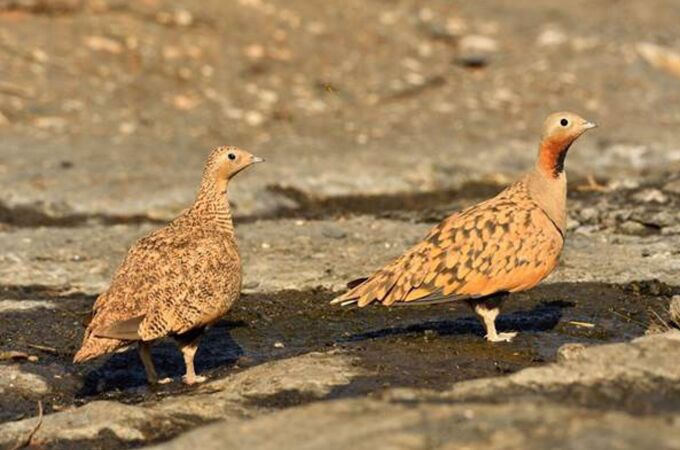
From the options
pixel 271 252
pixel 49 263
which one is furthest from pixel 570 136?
pixel 49 263

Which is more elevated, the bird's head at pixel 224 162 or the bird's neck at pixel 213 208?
the bird's head at pixel 224 162

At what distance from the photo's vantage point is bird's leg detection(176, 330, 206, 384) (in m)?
8.10

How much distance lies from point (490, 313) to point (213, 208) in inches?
77.7

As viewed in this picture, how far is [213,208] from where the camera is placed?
8922 millimetres

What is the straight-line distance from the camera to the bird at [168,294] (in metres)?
7.68

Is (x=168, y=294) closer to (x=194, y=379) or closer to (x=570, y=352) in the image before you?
(x=194, y=379)

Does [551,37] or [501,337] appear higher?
[551,37]

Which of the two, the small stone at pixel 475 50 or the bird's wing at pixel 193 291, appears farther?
the small stone at pixel 475 50

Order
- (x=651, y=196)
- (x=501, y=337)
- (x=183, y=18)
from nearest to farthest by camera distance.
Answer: (x=501, y=337), (x=651, y=196), (x=183, y=18)

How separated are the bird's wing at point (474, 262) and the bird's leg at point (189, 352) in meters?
0.94

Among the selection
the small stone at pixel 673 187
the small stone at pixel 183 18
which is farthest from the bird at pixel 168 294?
the small stone at pixel 183 18

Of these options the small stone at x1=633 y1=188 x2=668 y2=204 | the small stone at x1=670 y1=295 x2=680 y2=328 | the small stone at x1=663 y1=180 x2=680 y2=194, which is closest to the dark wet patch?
the small stone at x1=670 y1=295 x2=680 y2=328

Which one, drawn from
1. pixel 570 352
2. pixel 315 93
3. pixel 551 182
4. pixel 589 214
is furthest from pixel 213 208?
pixel 315 93

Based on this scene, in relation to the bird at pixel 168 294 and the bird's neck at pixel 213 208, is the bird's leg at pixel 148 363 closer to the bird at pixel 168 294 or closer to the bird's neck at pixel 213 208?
the bird at pixel 168 294
